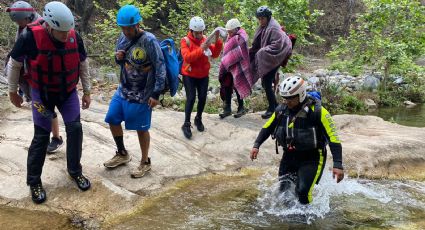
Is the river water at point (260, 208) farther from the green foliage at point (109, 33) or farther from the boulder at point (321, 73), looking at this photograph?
the boulder at point (321, 73)

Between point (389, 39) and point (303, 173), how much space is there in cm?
870

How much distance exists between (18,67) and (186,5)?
8597 millimetres

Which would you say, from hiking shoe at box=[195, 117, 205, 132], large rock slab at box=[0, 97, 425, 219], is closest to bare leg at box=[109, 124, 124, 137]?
large rock slab at box=[0, 97, 425, 219]

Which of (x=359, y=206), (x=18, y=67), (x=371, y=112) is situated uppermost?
(x=18, y=67)

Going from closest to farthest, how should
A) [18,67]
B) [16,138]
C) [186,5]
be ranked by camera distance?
[18,67], [16,138], [186,5]

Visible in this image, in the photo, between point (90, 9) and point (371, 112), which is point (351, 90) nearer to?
point (371, 112)

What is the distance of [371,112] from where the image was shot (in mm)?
11367

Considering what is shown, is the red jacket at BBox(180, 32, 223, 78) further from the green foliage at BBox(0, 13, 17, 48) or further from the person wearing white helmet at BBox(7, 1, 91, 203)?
the green foliage at BBox(0, 13, 17, 48)

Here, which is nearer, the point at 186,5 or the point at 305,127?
the point at 305,127

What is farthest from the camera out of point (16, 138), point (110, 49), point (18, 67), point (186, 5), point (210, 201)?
point (186, 5)

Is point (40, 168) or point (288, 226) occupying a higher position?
point (40, 168)

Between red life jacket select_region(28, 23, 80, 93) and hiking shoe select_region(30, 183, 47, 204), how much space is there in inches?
Result: 38.1

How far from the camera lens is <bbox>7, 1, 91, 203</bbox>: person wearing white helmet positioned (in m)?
3.83

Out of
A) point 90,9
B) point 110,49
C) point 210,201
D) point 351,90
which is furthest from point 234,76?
point 90,9
